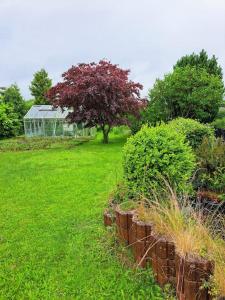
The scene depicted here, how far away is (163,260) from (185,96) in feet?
46.1

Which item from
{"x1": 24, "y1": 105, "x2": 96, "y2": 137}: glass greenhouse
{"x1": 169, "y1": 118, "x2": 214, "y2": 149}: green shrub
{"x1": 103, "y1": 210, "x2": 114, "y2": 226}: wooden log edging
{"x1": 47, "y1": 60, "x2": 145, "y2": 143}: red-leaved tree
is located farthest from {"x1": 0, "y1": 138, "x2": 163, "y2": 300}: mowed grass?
{"x1": 24, "y1": 105, "x2": 96, "y2": 137}: glass greenhouse

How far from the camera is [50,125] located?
20.0 m

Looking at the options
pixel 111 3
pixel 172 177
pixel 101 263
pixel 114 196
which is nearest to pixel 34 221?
pixel 114 196

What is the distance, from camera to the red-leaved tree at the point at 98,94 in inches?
554

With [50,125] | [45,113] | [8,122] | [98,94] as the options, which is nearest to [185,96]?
[98,94]

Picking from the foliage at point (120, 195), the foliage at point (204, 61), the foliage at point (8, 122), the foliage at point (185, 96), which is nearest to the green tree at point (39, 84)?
the foliage at point (8, 122)

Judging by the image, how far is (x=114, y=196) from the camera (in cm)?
450

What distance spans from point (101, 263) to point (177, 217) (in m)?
1.10

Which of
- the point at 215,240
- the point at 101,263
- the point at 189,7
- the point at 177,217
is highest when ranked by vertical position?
the point at 189,7

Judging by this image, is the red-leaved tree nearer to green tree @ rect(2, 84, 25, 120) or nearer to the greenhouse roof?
the greenhouse roof

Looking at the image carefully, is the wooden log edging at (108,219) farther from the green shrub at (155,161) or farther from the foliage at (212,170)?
the foliage at (212,170)

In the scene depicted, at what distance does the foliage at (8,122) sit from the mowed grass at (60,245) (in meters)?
14.6

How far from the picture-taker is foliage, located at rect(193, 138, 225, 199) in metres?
4.85

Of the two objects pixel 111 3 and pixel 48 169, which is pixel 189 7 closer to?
pixel 111 3
